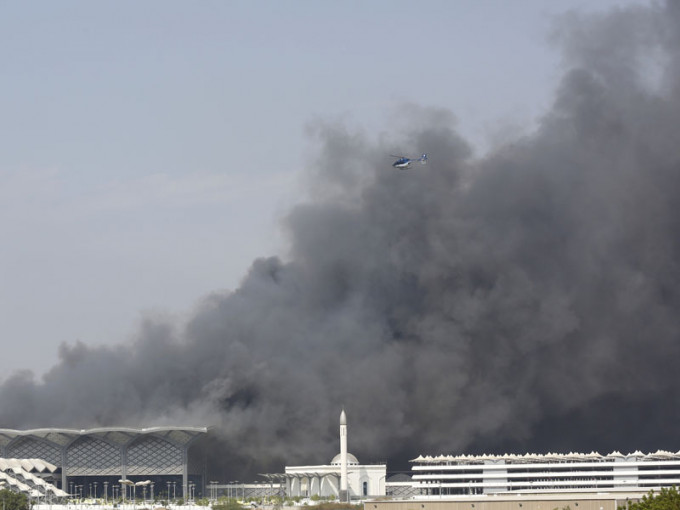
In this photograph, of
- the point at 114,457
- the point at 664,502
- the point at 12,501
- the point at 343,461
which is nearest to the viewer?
the point at 664,502

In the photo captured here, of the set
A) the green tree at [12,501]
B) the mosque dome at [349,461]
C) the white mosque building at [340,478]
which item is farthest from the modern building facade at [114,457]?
the green tree at [12,501]

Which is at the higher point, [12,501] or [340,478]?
[340,478]

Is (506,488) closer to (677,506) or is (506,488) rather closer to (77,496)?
(77,496)

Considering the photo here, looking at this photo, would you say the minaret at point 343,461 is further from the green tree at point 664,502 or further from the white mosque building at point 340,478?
the green tree at point 664,502

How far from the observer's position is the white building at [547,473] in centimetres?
15262

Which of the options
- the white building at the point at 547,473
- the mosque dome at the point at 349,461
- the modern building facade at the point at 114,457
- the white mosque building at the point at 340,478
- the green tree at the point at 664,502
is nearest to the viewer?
the green tree at the point at 664,502

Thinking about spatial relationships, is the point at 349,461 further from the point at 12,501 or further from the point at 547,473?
the point at 12,501

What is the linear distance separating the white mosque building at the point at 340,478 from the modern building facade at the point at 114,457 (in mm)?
17678

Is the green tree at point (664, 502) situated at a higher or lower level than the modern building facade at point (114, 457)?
lower

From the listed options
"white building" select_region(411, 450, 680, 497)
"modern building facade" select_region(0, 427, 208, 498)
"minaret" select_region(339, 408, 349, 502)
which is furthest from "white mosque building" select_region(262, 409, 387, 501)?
"modern building facade" select_region(0, 427, 208, 498)

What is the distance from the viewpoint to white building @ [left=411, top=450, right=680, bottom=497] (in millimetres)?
152625

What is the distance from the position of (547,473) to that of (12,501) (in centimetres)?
6276

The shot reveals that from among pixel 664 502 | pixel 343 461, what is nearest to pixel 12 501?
pixel 343 461

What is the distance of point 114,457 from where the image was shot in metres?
190
